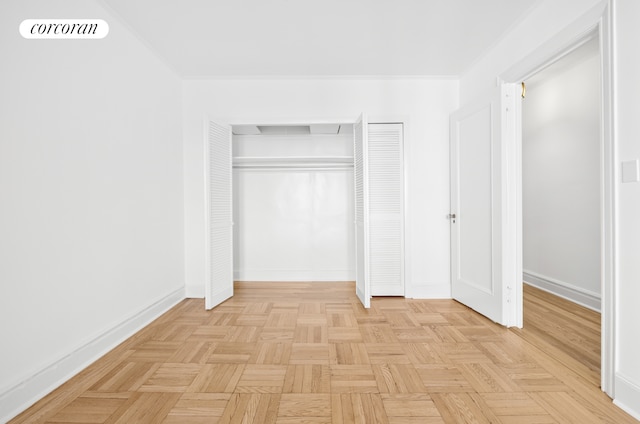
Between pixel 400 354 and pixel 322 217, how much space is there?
99.9 inches

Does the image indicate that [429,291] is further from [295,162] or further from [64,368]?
[64,368]

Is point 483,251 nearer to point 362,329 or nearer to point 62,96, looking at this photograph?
point 362,329

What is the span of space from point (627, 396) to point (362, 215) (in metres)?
2.38

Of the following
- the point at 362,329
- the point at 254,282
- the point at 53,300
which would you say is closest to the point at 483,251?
the point at 362,329

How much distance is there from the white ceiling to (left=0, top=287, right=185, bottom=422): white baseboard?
2.50 metres

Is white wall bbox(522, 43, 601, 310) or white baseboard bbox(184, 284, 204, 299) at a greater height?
white wall bbox(522, 43, 601, 310)

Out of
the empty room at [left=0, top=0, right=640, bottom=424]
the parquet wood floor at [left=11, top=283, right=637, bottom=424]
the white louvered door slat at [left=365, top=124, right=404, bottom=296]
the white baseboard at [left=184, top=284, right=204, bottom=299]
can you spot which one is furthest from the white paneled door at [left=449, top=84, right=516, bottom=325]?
the white baseboard at [left=184, top=284, right=204, bottom=299]

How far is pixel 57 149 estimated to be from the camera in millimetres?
2008

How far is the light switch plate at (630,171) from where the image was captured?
1620 mm

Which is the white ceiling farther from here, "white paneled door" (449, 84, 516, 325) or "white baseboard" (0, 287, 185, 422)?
"white baseboard" (0, 287, 185, 422)

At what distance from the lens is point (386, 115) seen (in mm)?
3801

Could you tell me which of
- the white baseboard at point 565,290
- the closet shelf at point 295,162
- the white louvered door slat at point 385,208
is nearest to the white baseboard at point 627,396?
the white baseboard at point 565,290

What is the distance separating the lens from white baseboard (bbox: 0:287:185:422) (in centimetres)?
167

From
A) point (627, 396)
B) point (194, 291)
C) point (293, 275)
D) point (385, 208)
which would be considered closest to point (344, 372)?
point (627, 396)
